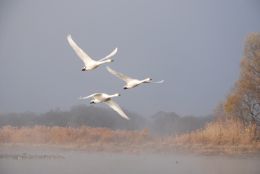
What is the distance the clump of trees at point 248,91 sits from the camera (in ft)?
24.0

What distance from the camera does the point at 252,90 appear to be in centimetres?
733

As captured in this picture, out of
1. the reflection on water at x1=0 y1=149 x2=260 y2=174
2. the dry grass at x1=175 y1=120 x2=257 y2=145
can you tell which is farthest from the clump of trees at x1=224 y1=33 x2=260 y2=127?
the reflection on water at x1=0 y1=149 x2=260 y2=174

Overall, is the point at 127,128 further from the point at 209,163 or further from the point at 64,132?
the point at 209,163

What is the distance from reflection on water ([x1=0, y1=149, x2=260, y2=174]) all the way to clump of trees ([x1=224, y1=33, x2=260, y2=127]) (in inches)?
25.2

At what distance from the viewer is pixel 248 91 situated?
7.34m

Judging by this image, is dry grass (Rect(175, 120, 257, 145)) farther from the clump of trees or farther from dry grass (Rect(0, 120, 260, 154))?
the clump of trees

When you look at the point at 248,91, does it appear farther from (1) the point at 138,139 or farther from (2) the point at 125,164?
(2) the point at 125,164

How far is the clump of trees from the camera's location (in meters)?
7.30

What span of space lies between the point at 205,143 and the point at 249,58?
126 centimetres

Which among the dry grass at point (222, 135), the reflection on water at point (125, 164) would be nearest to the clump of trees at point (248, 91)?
the dry grass at point (222, 135)

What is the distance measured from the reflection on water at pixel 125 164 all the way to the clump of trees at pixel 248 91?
2.10 ft

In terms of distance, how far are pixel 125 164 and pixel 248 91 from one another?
205cm

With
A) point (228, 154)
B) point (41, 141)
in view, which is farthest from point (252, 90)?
point (41, 141)

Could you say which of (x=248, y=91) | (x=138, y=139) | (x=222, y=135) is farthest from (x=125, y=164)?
(x=248, y=91)
